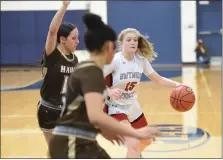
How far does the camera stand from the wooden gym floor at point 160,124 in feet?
18.0

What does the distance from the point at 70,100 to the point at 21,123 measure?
5.20 metres

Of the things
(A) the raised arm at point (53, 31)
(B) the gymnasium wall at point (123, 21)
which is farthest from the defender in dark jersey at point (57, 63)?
(B) the gymnasium wall at point (123, 21)

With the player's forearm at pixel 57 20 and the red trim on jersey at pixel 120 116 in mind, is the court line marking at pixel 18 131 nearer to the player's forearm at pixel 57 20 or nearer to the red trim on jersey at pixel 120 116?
the red trim on jersey at pixel 120 116

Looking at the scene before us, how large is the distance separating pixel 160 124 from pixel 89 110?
4.86 m

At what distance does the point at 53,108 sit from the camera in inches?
144

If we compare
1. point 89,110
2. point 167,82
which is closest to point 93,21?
point 89,110

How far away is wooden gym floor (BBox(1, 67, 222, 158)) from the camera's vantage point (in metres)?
5.50

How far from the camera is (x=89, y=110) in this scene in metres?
2.23

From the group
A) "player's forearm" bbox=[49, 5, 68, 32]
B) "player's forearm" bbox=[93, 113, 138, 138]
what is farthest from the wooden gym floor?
"player's forearm" bbox=[93, 113, 138, 138]

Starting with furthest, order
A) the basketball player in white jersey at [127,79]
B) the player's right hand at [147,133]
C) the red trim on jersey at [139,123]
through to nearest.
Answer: the red trim on jersey at [139,123], the basketball player in white jersey at [127,79], the player's right hand at [147,133]

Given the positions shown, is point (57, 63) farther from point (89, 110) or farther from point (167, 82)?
point (167, 82)

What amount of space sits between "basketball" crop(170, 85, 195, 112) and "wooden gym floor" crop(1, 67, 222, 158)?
1.06m

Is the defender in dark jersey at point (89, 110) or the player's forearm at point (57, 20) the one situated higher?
the player's forearm at point (57, 20)

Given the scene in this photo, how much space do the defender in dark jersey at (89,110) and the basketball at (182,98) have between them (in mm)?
2006
